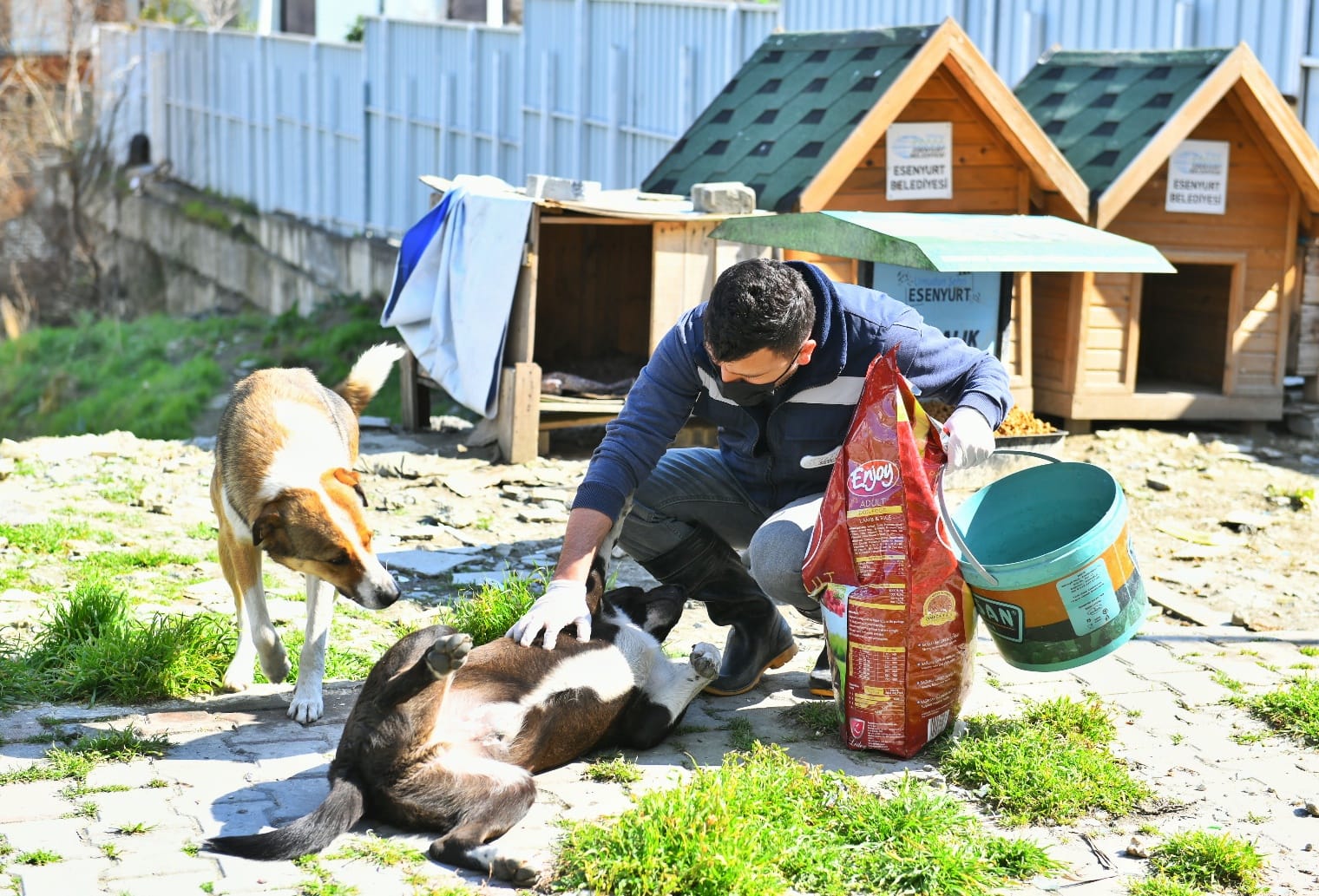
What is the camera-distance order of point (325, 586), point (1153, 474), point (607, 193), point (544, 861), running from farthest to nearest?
1. point (607, 193)
2. point (1153, 474)
3. point (325, 586)
4. point (544, 861)

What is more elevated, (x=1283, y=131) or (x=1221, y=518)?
(x=1283, y=131)

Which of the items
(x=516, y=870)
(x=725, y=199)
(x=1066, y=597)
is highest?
(x=725, y=199)

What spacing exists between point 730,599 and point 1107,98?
6.20m

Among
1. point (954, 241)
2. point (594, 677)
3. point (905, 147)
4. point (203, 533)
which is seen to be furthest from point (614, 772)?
point (905, 147)

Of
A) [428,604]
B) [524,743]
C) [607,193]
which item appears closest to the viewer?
[524,743]

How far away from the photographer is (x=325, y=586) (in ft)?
14.7

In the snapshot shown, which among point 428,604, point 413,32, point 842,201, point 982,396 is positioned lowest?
point 428,604

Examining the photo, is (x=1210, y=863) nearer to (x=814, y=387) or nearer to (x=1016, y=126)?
(x=814, y=387)

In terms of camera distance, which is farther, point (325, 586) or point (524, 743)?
point (325, 586)

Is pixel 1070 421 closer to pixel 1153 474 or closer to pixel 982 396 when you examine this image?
pixel 1153 474

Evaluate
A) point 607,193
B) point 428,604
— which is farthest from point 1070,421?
point 428,604

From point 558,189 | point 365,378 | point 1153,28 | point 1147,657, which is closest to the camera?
point 1147,657

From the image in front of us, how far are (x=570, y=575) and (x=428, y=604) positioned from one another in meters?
2.03

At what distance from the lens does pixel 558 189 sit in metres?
8.27
